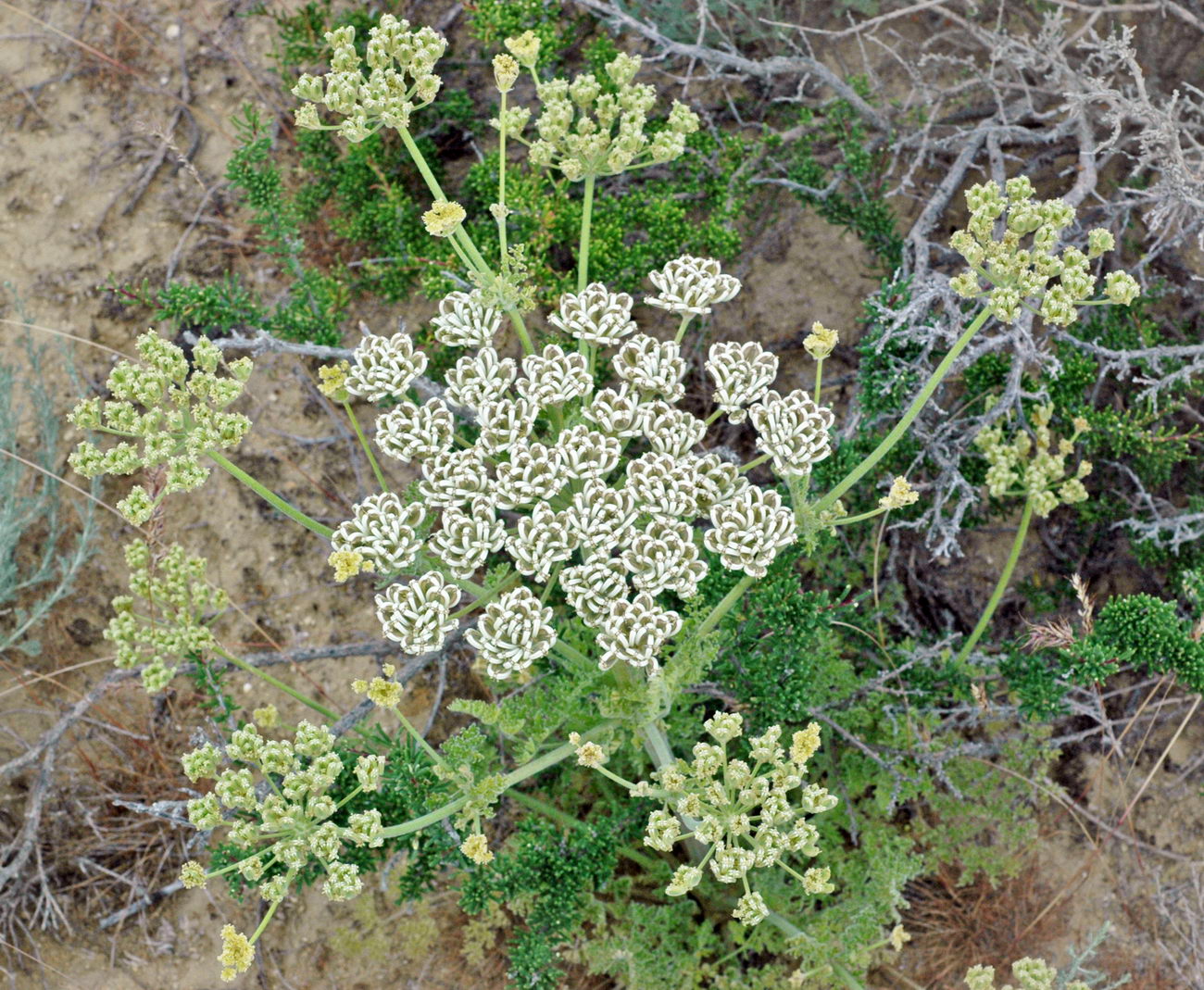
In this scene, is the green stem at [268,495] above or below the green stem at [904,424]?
below

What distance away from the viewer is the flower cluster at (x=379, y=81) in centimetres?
352

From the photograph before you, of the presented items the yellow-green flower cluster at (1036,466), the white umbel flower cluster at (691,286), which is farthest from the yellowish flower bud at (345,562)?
the yellow-green flower cluster at (1036,466)

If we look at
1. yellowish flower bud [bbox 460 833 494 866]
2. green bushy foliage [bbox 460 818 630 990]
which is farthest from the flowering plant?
green bushy foliage [bbox 460 818 630 990]

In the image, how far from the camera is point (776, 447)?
3396 mm

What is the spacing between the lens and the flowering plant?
327 cm

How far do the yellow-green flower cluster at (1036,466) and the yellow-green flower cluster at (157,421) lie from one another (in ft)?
9.89

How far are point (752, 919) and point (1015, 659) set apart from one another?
6.05 ft

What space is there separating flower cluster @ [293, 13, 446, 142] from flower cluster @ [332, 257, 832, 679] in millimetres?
660

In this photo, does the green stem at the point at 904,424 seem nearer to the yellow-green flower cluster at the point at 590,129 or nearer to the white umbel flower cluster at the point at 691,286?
the white umbel flower cluster at the point at 691,286

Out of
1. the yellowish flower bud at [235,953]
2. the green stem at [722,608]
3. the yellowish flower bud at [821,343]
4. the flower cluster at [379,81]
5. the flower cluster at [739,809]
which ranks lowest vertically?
the yellowish flower bud at [235,953]

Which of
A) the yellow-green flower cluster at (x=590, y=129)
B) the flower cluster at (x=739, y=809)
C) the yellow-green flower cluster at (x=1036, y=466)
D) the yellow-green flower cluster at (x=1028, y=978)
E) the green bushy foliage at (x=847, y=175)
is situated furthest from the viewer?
the green bushy foliage at (x=847, y=175)

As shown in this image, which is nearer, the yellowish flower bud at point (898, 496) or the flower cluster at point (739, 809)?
the flower cluster at point (739, 809)

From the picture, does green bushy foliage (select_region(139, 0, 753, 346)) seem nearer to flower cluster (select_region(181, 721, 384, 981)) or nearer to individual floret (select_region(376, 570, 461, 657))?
individual floret (select_region(376, 570, 461, 657))

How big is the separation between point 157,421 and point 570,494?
1.33m
